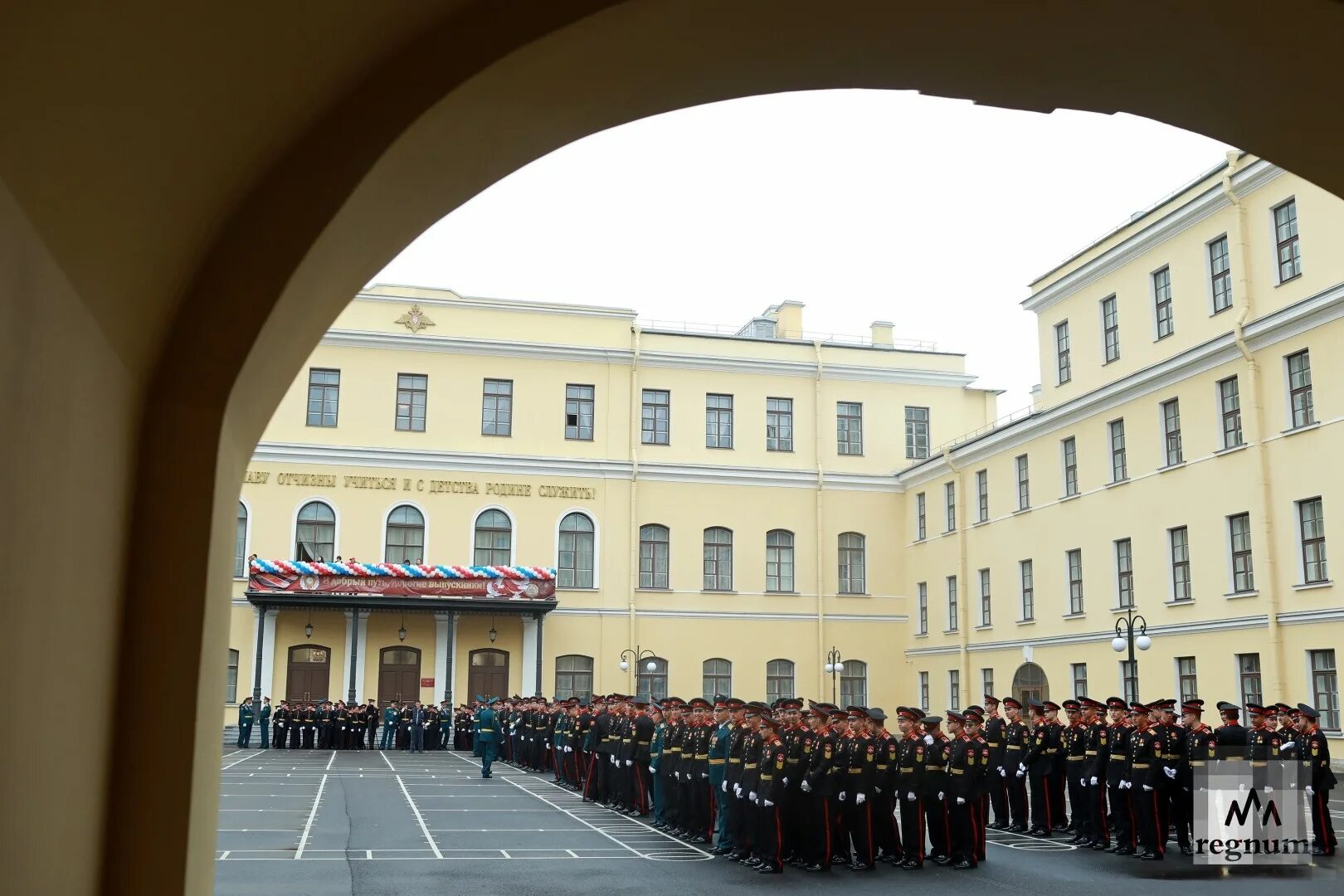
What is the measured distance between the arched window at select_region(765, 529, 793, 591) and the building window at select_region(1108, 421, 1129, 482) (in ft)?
43.7

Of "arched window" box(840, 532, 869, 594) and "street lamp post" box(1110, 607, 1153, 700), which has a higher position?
"arched window" box(840, 532, 869, 594)

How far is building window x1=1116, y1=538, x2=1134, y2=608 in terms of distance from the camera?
3036 cm

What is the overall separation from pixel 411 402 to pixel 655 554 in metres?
9.11

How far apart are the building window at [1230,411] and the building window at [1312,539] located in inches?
89.2

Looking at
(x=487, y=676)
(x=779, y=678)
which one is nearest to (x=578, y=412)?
(x=487, y=676)

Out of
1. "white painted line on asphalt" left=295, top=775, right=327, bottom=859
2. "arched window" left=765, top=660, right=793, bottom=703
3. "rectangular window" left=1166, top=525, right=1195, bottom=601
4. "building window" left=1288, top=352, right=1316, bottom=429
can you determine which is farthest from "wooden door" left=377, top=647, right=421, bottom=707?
"building window" left=1288, top=352, right=1316, bottom=429

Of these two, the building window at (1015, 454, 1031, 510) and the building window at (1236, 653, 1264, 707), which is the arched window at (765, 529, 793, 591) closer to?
the building window at (1015, 454, 1031, 510)

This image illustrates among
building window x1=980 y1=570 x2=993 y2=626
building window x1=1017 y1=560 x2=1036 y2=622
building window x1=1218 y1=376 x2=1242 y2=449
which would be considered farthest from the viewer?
building window x1=980 y1=570 x2=993 y2=626

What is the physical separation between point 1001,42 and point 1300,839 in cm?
1336

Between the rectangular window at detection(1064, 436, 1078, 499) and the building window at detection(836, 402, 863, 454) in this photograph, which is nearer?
the rectangular window at detection(1064, 436, 1078, 499)

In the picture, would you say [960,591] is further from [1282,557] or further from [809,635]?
[1282,557]

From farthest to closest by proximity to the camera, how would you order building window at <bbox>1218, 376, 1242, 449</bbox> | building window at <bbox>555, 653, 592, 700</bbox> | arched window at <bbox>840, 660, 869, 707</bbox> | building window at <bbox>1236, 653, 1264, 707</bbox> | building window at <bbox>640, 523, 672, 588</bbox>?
arched window at <bbox>840, 660, 869, 707</bbox>
building window at <bbox>640, 523, 672, 588</bbox>
building window at <bbox>555, 653, 592, 700</bbox>
building window at <bbox>1218, 376, 1242, 449</bbox>
building window at <bbox>1236, 653, 1264, 707</bbox>

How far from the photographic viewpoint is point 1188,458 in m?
28.2


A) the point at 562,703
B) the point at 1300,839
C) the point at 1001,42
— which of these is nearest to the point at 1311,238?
the point at 1300,839
